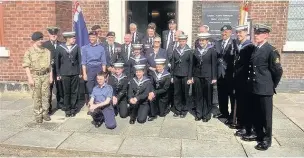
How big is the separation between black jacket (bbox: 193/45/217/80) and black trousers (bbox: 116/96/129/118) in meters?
1.75

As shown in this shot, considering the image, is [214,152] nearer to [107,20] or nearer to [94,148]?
[94,148]

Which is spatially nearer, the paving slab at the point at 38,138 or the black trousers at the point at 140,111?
the paving slab at the point at 38,138

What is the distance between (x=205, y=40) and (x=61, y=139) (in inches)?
134

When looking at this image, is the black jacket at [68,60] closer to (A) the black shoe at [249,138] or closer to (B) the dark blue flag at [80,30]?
(B) the dark blue flag at [80,30]

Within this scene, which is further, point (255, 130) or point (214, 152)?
point (255, 130)

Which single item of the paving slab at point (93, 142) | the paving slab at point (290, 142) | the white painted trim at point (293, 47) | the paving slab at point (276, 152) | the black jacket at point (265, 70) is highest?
the white painted trim at point (293, 47)

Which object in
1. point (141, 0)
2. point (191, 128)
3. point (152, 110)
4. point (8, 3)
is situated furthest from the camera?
point (141, 0)

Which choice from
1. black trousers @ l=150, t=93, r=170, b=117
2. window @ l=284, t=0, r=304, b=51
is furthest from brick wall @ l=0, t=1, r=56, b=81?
window @ l=284, t=0, r=304, b=51

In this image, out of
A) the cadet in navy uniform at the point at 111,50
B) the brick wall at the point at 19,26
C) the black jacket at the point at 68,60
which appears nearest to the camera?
the black jacket at the point at 68,60

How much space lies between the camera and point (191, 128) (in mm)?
6207

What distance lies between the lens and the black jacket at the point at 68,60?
6727 mm

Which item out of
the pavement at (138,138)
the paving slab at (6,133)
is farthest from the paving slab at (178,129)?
the paving slab at (6,133)

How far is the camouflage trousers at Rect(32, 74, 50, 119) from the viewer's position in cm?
628

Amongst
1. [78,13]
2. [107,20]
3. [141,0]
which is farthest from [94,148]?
[141,0]
